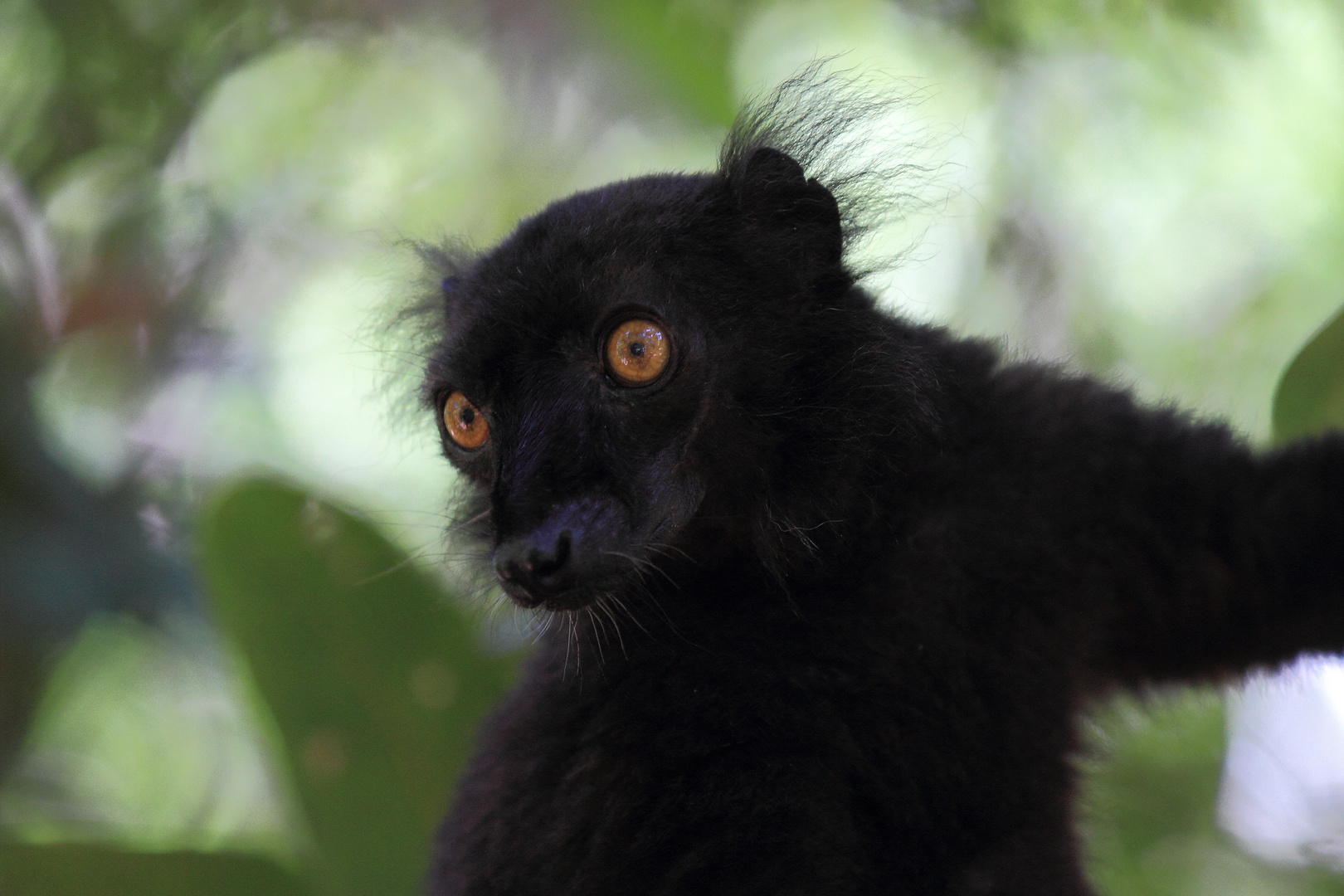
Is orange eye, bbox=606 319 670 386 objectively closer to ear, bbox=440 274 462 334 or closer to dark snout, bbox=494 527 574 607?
dark snout, bbox=494 527 574 607

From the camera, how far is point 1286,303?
115 inches

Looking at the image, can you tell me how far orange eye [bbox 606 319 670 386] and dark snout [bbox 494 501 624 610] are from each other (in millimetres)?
219

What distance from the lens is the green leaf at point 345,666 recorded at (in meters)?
2.31

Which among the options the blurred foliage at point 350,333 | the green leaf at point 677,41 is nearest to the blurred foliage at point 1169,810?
the blurred foliage at point 350,333

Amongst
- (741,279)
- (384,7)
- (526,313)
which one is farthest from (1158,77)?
(384,7)

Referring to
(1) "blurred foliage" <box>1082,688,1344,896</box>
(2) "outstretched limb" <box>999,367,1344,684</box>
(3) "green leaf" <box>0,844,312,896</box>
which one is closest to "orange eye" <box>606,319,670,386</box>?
(2) "outstretched limb" <box>999,367,1344,684</box>

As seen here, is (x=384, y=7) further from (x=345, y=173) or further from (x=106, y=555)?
(x=106, y=555)

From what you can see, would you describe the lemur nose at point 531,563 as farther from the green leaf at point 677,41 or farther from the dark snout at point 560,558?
the green leaf at point 677,41

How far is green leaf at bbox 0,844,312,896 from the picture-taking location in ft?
6.91

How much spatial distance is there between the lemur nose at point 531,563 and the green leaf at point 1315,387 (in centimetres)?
136

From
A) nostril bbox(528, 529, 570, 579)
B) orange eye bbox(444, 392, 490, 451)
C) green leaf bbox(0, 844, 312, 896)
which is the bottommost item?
nostril bbox(528, 529, 570, 579)

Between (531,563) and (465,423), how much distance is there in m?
0.45

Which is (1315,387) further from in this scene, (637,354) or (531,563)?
(531,563)

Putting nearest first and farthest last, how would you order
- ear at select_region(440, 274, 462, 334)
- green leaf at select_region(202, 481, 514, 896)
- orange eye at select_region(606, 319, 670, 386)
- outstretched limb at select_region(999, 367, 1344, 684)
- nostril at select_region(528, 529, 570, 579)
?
nostril at select_region(528, 529, 570, 579)
orange eye at select_region(606, 319, 670, 386)
outstretched limb at select_region(999, 367, 1344, 684)
ear at select_region(440, 274, 462, 334)
green leaf at select_region(202, 481, 514, 896)
